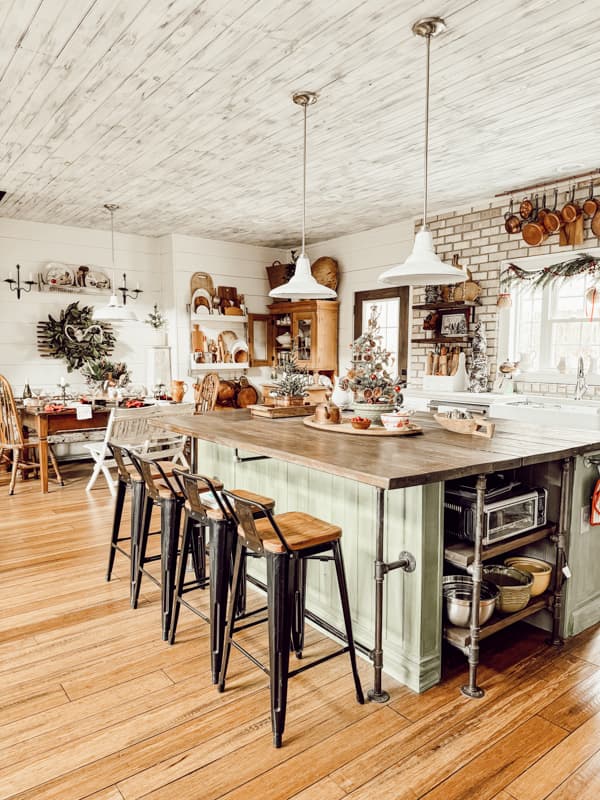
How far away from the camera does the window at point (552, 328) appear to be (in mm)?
4562

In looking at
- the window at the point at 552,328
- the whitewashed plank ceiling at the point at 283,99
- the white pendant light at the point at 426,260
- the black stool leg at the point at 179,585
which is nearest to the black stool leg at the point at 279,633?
the black stool leg at the point at 179,585

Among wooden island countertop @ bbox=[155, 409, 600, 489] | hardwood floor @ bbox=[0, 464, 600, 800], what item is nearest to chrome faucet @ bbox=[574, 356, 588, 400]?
wooden island countertop @ bbox=[155, 409, 600, 489]

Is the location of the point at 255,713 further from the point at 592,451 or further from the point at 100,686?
the point at 592,451

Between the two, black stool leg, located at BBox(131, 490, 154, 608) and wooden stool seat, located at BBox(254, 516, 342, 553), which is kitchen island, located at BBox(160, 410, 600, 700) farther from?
black stool leg, located at BBox(131, 490, 154, 608)

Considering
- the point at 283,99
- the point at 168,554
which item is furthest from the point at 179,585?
the point at 283,99

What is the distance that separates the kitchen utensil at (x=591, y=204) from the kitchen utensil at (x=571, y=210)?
2.5 inches

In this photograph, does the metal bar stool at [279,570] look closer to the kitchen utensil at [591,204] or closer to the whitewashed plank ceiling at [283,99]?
the whitewashed plank ceiling at [283,99]

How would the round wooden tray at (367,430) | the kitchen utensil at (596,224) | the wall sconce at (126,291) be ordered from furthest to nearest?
the wall sconce at (126,291) → the kitchen utensil at (596,224) → the round wooden tray at (367,430)

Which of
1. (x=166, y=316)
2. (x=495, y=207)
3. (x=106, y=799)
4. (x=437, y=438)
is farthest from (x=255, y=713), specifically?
(x=166, y=316)

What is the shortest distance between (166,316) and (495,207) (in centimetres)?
392

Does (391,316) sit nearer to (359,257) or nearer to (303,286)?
(359,257)

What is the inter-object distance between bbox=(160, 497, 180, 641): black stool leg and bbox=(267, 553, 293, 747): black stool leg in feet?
2.70

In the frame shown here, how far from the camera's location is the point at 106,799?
1637 mm

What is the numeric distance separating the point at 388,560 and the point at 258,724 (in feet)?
2.48
